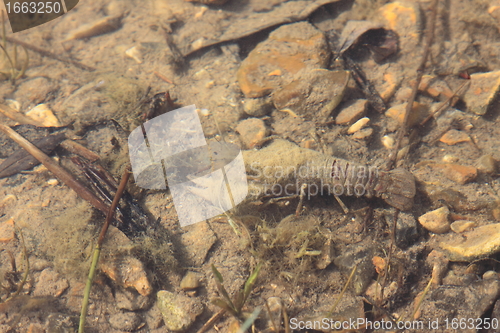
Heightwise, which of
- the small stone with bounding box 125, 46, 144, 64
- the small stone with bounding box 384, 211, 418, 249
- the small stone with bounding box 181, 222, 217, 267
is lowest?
the small stone with bounding box 181, 222, 217, 267

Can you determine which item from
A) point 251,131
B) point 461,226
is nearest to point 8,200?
point 251,131

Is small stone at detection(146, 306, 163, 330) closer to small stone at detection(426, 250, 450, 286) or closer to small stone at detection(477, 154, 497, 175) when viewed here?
small stone at detection(426, 250, 450, 286)

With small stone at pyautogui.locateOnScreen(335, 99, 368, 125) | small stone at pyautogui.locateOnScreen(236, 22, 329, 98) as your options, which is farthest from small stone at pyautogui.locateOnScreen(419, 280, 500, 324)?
small stone at pyautogui.locateOnScreen(236, 22, 329, 98)

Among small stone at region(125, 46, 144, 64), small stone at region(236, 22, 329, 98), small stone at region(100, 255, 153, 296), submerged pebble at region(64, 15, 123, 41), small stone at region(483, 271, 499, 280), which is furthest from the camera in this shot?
submerged pebble at region(64, 15, 123, 41)

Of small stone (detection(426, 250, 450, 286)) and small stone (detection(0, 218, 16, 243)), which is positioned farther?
small stone (detection(0, 218, 16, 243))

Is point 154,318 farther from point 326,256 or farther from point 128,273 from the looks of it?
point 326,256

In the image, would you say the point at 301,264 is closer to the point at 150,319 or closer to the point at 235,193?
the point at 235,193
